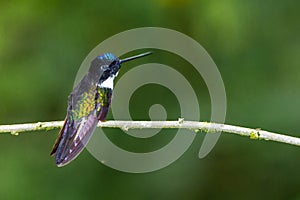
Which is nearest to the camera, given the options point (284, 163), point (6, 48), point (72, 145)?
point (72, 145)

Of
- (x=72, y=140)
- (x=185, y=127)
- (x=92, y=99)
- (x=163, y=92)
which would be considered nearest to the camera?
(x=72, y=140)

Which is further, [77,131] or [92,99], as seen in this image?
[92,99]

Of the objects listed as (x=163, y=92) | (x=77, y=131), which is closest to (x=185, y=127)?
(x=77, y=131)

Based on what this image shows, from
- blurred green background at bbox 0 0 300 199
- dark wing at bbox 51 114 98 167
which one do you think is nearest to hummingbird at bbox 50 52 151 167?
dark wing at bbox 51 114 98 167

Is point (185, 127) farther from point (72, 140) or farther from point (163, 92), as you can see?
point (163, 92)

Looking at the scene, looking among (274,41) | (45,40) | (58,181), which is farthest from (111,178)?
(274,41)

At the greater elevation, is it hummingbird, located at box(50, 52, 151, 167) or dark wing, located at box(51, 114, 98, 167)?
hummingbird, located at box(50, 52, 151, 167)

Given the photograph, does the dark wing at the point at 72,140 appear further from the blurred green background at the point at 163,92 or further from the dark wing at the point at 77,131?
the blurred green background at the point at 163,92

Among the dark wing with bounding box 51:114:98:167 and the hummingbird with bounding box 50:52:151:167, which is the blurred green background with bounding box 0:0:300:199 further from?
the dark wing with bounding box 51:114:98:167

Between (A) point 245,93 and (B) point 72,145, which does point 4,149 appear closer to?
(A) point 245,93
